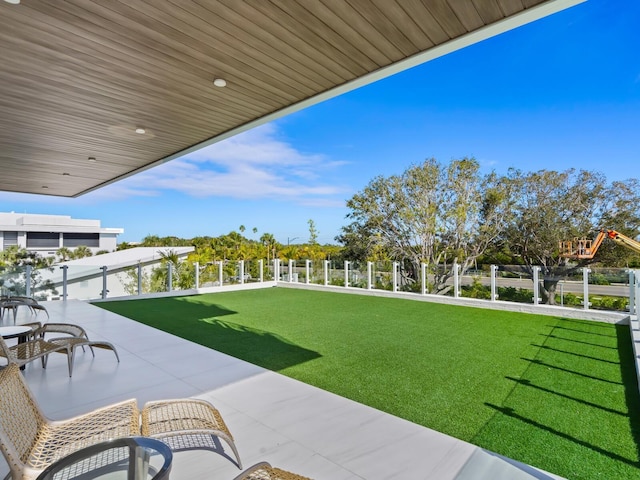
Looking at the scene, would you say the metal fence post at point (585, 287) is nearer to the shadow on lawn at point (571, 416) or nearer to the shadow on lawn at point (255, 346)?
the shadow on lawn at point (571, 416)

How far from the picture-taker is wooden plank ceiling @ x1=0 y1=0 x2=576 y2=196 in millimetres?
2840

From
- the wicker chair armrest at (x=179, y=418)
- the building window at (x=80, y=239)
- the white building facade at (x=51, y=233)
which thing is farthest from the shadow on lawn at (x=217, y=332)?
the building window at (x=80, y=239)

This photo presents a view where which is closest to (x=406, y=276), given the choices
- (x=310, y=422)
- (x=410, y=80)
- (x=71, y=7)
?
(x=310, y=422)

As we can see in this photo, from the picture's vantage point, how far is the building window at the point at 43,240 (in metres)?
38.8

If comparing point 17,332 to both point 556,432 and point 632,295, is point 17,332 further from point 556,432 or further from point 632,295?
point 632,295

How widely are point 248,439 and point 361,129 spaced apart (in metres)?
27.5

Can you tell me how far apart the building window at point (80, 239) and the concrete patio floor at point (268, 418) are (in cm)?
4497

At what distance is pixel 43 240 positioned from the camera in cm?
4009

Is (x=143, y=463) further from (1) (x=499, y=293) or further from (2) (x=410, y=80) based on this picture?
(2) (x=410, y=80)

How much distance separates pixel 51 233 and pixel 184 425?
47996mm

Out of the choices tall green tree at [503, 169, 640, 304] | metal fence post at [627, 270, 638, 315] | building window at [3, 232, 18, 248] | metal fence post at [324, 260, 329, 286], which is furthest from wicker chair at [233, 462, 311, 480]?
building window at [3, 232, 18, 248]

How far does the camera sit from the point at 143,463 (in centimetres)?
159

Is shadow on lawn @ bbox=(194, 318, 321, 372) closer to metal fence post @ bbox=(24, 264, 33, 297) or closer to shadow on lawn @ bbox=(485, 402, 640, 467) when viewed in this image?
shadow on lawn @ bbox=(485, 402, 640, 467)

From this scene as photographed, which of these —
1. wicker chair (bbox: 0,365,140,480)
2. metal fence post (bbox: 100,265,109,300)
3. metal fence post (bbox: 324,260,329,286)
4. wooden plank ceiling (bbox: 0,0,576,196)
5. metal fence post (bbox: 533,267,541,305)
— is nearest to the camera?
wicker chair (bbox: 0,365,140,480)
